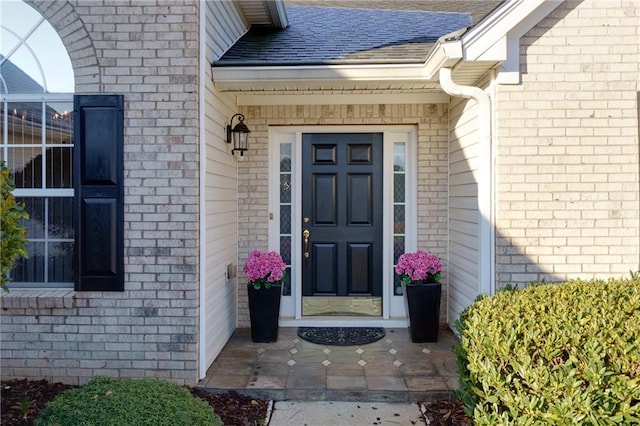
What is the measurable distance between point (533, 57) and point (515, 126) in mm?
580

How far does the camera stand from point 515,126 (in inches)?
Answer: 143

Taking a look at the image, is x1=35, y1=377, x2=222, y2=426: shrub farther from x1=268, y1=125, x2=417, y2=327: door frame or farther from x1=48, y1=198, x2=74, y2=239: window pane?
x1=268, y1=125, x2=417, y2=327: door frame

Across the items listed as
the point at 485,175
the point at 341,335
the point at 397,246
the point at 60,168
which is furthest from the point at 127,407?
the point at 397,246

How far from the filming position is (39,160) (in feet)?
12.1

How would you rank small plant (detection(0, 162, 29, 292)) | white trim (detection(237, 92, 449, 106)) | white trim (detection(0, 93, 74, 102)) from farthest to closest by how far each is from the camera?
white trim (detection(237, 92, 449, 106)) < white trim (detection(0, 93, 74, 102)) < small plant (detection(0, 162, 29, 292))

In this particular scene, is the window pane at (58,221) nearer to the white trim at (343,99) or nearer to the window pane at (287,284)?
the white trim at (343,99)

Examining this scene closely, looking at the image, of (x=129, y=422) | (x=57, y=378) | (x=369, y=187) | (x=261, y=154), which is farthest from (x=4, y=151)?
(x=369, y=187)

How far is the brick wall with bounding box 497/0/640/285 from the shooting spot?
3576 mm

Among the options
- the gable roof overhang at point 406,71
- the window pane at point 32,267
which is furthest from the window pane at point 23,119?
the gable roof overhang at point 406,71

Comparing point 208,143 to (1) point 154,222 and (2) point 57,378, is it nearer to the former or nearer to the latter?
(1) point 154,222

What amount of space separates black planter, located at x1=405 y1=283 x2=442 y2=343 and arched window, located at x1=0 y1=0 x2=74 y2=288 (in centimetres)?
318

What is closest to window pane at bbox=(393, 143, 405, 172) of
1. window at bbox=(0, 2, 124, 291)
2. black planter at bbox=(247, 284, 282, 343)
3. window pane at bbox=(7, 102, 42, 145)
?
black planter at bbox=(247, 284, 282, 343)

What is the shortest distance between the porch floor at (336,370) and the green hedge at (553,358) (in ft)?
2.78

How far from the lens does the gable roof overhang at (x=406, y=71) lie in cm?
337
